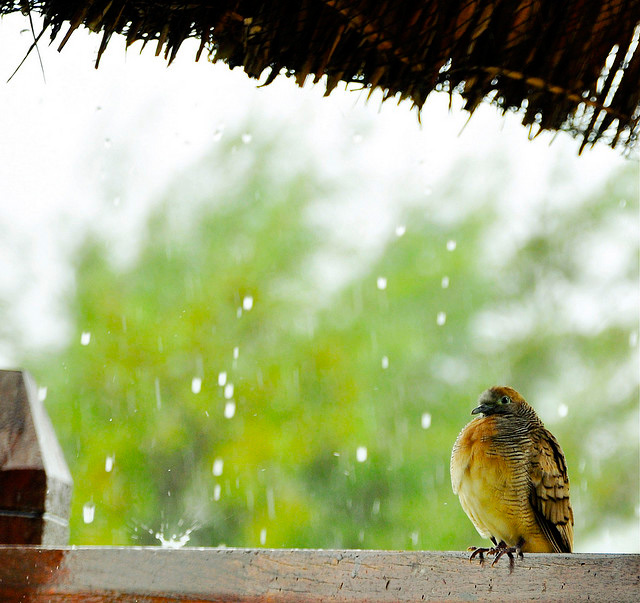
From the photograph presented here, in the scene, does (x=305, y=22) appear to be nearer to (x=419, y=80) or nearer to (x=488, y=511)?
(x=419, y=80)

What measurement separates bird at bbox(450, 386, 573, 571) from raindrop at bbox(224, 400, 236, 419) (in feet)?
10.8

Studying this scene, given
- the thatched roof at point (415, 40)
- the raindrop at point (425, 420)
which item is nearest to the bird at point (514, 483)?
the thatched roof at point (415, 40)

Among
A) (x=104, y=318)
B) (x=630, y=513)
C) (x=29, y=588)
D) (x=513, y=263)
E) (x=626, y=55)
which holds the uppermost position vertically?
(x=626, y=55)

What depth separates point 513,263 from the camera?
19.7 ft

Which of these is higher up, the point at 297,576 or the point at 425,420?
the point at 297,576

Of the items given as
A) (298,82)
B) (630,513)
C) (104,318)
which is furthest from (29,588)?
(630,513)

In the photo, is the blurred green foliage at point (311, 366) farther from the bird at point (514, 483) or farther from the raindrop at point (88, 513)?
the bird at point (514, 483)

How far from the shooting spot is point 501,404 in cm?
178

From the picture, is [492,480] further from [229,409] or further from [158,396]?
[158,396]

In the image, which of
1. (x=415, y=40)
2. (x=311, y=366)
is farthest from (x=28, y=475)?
(x=311, y=366)

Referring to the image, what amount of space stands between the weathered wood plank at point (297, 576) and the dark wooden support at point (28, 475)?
6.5 inches

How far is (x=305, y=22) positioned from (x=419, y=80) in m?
0.20

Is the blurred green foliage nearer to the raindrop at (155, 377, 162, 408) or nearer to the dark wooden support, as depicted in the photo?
the raindrop at (155, 377, 162, 408)

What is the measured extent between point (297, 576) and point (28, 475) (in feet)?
1.47
